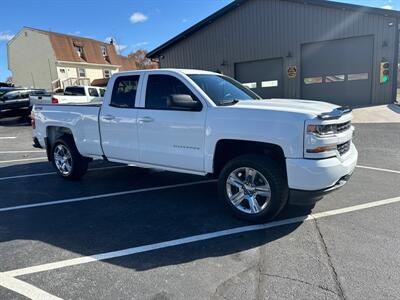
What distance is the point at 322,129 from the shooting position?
3.74 meters

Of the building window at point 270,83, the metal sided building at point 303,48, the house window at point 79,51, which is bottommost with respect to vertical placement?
the building window at point 270,83

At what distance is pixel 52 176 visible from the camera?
279 inches

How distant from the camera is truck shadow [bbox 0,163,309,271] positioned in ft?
11.8

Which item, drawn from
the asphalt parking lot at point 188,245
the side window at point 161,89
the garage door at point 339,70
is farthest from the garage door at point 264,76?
the side window at point 161,89

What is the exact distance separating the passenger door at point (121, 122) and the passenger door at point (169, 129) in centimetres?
20

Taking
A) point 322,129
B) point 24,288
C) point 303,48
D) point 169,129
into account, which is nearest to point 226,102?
point 169,129

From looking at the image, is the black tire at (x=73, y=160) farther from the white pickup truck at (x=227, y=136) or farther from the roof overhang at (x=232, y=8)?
the roof overhang at (x=232, y=8)

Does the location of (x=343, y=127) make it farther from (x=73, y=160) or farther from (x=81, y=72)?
(x=81, y=72)

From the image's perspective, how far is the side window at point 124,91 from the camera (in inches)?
209

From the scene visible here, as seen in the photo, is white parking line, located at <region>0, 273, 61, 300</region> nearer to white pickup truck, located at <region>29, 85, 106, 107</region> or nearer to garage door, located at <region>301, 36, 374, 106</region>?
white pickup truck, located at <region>29, 85, 106, 107</region>

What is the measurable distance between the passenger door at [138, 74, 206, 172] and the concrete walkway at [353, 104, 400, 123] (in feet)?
34.1

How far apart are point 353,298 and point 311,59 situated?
17.0m

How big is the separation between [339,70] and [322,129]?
14.9 metres

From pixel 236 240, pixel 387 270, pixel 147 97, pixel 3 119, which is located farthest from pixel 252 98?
pixel 3 119
